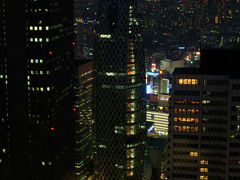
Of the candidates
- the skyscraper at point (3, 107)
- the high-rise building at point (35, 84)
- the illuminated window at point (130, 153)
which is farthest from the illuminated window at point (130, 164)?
the skyscraper at point (3, 107)

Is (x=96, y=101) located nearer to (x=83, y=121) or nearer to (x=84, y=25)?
(x=83, y=121)

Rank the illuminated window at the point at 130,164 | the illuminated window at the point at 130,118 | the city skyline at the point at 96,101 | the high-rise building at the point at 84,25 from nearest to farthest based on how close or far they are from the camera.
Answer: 1. the city skyline at the point at 96,101
2. the illuminated window at the point at 130,118
3. the illuminated window at the point at 130,164
4. the high-rise building at the point at 84,25

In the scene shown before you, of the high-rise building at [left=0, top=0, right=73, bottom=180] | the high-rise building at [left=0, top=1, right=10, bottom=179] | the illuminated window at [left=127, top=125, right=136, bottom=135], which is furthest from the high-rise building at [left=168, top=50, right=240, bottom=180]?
the high-rise building at [left=0, top=1, right=10, bottom=179]

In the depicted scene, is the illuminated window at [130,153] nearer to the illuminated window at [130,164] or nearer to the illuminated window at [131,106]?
the illuminated window at [130,164]

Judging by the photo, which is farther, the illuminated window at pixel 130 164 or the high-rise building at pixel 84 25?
the high-rise building at pixel 84 25

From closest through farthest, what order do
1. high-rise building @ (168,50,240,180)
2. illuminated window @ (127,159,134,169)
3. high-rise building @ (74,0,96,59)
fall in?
high-rise building @ (168,50,240,180)
illuminated window @ (127,159,134,169)
high-rise building @ (74,0,96,59)

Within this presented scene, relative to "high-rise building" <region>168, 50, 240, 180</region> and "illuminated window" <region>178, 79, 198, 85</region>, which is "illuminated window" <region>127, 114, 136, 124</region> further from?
"illuminated window" <region>178, 79, 198, 85</region>

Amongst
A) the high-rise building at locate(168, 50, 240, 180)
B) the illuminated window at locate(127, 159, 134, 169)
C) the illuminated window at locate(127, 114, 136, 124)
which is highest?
the high-rise building at locate(168, 50, 240, 180)

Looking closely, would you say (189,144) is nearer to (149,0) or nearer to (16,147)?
(16,147)
